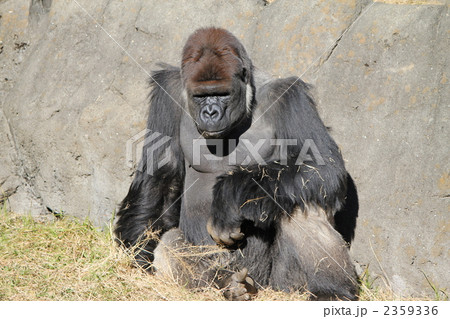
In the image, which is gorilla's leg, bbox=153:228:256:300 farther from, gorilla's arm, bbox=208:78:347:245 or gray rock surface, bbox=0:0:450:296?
gray rock surface, bbox=0:0:450:296

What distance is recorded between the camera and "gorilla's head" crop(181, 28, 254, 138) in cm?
377

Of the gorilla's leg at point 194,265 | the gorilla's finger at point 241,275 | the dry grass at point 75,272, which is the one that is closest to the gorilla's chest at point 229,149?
the gorilla's leg at point 194,265

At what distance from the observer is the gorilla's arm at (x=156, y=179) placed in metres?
4.27

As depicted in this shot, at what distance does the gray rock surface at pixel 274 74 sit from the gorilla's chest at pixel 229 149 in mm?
620

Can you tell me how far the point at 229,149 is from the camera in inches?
159

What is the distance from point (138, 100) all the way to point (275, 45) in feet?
4.03

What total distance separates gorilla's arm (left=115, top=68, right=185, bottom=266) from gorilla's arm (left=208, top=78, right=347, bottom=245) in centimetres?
61

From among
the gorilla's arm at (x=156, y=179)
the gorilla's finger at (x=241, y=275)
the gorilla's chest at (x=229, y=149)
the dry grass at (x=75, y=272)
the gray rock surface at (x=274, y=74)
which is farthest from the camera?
the gorilla's arm at (x=156, y=179)

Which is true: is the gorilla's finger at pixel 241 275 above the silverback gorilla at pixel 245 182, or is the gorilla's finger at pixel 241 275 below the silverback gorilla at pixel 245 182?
below

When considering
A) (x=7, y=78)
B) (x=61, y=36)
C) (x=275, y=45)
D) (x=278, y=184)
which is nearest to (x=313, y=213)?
(x=278, y=184)

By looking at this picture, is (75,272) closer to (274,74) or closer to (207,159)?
(207,159)

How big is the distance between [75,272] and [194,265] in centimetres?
83

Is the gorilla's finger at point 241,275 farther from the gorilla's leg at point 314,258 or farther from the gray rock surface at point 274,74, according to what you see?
the gray rock surface at point 274,74

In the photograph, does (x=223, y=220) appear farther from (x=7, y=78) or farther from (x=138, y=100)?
(x=7, y=78)
